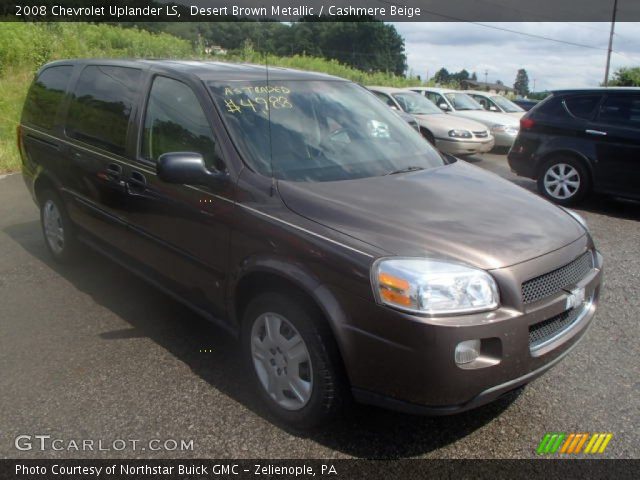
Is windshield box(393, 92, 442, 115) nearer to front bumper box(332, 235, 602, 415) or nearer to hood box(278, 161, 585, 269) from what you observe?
hood box(278, 161, 585, 269)

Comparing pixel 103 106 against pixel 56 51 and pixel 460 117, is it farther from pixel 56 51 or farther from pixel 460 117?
pixel 56 51

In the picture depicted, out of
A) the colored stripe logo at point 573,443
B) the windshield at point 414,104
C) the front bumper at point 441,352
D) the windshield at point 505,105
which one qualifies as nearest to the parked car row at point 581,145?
the windshield at point 414,104

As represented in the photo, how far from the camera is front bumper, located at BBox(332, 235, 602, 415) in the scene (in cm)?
233

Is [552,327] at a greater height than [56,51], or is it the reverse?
[56,51]

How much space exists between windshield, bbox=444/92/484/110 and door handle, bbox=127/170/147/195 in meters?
12.3

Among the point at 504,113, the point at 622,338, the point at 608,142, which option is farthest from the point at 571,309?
the point at 504,113

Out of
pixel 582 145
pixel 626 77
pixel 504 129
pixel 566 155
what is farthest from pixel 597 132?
pixel 626 77

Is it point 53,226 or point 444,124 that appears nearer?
point 53,226

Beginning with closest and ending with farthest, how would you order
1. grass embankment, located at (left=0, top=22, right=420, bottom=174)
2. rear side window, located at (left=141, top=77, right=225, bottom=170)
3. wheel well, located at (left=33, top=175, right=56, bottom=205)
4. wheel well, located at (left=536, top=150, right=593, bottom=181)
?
1. rear side window, located at (left=141, top=77, right=225, bottom=170)
2. wheel well, located at (left=33, top=175, right=56, bottom=205)
3. wheel well, located at (left=536, top=150, right=593, bottom=181)
4. grass embankment, located at (left=0, top=22, right=420, bottom=174)

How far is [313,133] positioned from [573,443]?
2.19 meters

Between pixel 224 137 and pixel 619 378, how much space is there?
2718 mm

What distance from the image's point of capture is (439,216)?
278 centimetres

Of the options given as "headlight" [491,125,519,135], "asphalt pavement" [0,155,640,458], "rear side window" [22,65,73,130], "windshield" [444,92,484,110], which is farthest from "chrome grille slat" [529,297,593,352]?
"windshield" [444,92,484,110]

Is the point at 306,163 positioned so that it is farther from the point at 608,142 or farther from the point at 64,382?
the point at 608,142
